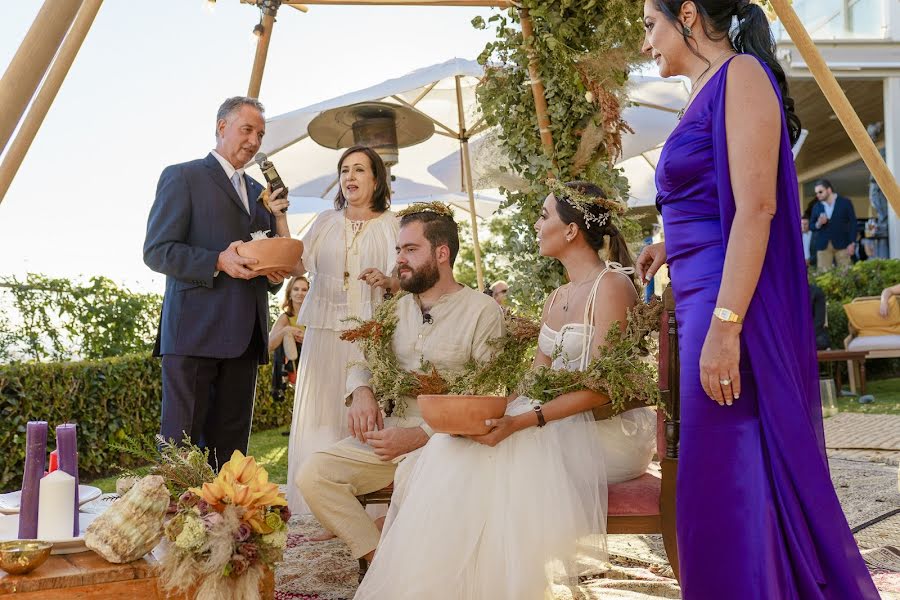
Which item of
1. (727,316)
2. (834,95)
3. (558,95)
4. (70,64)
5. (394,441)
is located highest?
(558,95)

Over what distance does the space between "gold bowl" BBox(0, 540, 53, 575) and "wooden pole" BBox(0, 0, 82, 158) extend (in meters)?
1.12

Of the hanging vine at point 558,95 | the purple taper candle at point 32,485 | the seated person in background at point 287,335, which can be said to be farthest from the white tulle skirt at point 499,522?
the seated person in background at point 287,335

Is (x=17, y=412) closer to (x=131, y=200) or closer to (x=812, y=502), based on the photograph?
(x=812, y=502)

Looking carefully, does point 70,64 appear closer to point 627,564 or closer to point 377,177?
point 377,177

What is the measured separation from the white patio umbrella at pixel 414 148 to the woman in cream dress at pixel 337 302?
2085 millimetres

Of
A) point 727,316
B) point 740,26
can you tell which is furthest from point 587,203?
point 727,316

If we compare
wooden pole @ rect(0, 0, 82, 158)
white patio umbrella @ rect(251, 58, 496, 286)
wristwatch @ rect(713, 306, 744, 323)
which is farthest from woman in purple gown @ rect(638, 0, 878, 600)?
white patio umbrella @ rect(251, 58, 496, 286)

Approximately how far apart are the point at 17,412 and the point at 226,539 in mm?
5426

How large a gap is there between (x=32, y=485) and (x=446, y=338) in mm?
1850

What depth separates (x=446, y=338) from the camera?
401 cm

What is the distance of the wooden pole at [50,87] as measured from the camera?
145 inches

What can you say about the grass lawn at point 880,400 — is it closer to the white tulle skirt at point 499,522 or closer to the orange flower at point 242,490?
the white tulle skirt at point 499,522

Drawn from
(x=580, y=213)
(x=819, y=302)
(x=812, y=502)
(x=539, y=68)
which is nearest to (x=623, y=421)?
(x=580, y=213)

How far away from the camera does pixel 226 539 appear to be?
8.31 ft
